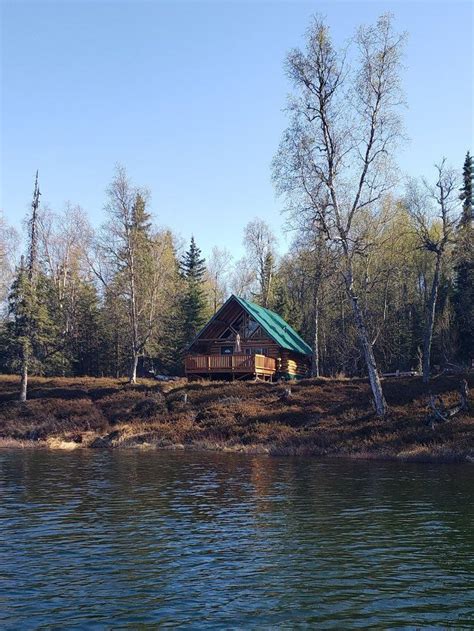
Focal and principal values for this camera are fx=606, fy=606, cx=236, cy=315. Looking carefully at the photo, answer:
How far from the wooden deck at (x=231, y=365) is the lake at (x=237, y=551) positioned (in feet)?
75.0

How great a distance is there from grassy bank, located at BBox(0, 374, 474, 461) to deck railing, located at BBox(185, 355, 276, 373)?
8.94 ft

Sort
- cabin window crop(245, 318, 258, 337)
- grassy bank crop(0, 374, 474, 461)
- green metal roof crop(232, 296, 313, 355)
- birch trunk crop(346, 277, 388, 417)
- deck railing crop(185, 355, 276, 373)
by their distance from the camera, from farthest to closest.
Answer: cabin window crop(245, 318, 258, 337)
green metal roof crop(232, 296, 313, 355)
deck railing crop(185, 355, 276, 373)
birch trunk crop(346, 277, 388, 417)
grassy bank crop(0, 374, 474, 461)

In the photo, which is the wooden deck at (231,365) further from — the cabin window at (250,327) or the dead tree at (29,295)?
the dead tree at (29,295)

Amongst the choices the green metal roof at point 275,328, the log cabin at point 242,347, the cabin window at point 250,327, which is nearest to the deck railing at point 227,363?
the log cabin at point 242,347

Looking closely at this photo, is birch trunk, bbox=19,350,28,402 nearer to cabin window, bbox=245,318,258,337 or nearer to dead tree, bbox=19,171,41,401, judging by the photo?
dead tree, bbox=19,171,41,401

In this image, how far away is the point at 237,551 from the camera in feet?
35.4

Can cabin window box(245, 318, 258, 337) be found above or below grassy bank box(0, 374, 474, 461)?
above

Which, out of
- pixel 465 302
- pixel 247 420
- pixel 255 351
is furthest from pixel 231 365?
pixel 465 302

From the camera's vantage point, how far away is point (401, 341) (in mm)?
53812

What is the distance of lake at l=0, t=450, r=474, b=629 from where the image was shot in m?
7.69

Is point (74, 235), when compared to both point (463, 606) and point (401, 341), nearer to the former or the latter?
point (401, 341)

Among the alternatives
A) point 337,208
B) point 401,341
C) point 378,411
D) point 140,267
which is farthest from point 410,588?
point 401,341

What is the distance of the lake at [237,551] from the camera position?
769 cm

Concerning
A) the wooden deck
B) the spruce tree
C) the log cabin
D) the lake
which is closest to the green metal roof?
the log cabin
